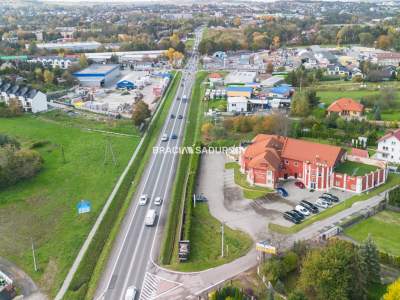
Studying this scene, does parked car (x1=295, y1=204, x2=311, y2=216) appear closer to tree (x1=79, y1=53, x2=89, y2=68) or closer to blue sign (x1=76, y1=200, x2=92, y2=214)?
blue sign (x1=76, y1=200, x2=92, y2=214)

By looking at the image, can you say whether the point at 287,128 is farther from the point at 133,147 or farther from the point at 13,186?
the point at 13,186

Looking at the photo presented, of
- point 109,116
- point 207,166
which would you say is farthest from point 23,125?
point 207,166

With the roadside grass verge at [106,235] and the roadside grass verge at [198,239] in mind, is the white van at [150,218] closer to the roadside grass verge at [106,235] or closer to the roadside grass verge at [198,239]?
the roadside grass verge at [198,239]

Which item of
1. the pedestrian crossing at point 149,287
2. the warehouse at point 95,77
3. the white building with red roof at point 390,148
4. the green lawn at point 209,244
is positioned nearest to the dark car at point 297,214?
the green lawn at point 209,244

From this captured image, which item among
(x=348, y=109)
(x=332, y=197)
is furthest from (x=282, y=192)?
(x=348, y=109)

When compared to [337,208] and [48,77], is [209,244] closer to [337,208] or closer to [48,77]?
[337,208]

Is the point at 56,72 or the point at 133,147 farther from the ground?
the point at 56,72
